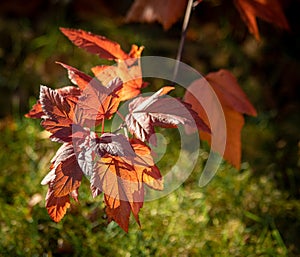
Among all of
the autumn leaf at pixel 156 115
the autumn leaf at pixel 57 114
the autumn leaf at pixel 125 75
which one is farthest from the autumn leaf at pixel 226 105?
the autumn leaf at pixel 57 114

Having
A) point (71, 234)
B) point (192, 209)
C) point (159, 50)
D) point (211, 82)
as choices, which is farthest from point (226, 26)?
point (71, 234)

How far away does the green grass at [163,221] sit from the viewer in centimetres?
117

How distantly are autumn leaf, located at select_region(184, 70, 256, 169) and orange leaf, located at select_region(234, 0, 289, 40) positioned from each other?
184 mm

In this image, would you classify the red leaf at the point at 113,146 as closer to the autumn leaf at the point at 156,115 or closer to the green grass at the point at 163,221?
the autumn leaf at the point at 156,115

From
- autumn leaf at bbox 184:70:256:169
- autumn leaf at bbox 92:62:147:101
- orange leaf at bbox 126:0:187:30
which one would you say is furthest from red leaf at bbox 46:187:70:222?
orange leaf at bbox 126:0:187:30

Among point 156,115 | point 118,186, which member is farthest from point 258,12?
point 118,186

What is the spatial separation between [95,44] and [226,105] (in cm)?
36

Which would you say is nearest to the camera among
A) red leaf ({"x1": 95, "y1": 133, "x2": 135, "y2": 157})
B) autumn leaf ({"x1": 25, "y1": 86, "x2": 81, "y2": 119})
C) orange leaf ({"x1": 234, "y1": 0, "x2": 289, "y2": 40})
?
red leaf ({"x1": 95, "y1": 133, "x2": 135, "y2": 157})

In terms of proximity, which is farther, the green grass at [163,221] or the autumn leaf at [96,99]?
the green grass at [163,221]

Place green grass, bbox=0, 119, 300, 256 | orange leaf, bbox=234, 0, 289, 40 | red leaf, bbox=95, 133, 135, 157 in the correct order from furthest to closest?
1. orange leaf, bbox=234, 0, 289, 40
2. green grass, bbox=0, 119, 300, 256
3. red leaf, bbox=95, 133, 135, 157

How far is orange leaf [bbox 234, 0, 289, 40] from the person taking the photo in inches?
54.7

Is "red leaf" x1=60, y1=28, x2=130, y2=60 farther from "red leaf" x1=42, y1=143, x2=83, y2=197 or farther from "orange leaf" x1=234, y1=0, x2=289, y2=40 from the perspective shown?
"orange leaf" x1=234, y1=0, x2=289, y2=40

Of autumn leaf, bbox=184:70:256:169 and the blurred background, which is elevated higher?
autumn leaf, bbox=184:70:256:169

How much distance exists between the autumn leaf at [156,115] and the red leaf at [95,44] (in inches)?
8.1
